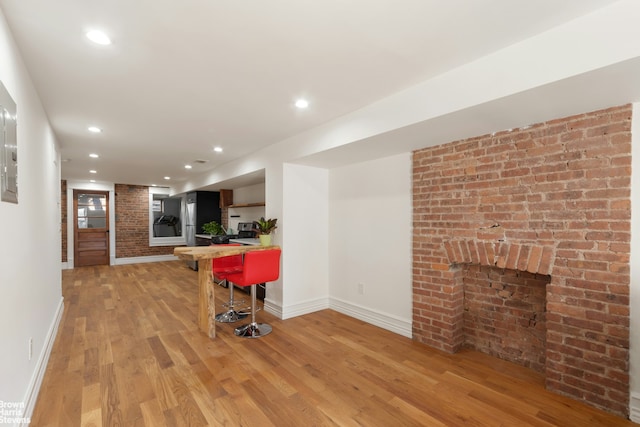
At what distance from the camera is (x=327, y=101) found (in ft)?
8.99

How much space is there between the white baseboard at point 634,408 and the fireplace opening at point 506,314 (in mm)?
595

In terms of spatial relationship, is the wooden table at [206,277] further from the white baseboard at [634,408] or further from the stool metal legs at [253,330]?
the white baseboard at [634,408]

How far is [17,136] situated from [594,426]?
4.08 m

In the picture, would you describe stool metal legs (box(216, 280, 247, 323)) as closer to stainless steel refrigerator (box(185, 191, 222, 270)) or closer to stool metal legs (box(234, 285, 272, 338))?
stool metal legs (box(234, 285, 272, 338))

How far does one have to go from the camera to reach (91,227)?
8250mm

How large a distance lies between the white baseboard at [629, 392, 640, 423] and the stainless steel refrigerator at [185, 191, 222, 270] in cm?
734

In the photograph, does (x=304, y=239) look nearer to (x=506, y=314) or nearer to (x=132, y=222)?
(x=506, y=314)

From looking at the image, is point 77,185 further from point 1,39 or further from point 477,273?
point 477,273

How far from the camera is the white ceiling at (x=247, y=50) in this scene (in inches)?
61.2

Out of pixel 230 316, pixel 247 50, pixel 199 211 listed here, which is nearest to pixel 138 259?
pixel 199 211

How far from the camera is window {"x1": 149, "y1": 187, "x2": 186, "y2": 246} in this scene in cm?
905

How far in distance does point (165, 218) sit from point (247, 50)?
Result: 857 cm

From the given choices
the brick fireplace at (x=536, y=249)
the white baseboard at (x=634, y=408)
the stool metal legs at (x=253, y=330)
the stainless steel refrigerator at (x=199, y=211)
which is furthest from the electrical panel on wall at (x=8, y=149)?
the stainless steel refrigerator at (x=199, y=211)

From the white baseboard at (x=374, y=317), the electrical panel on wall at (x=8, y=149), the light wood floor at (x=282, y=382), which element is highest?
the electrical panel on wall at (x=8, y=149)
